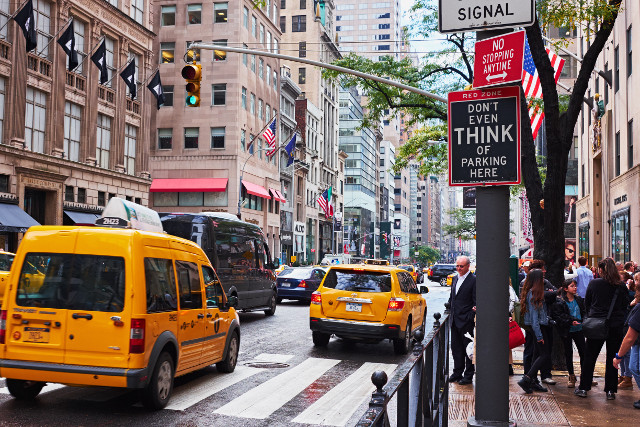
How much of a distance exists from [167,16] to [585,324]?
54301mm

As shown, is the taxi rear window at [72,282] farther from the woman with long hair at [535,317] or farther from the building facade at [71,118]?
the building facade at [71,118]

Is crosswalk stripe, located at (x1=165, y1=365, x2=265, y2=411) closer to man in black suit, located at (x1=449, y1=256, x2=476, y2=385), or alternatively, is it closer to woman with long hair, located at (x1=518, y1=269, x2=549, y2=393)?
man in black suit, located at (x1=449, y1=256, x2=476, y2=385)

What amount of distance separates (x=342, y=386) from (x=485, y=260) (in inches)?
247

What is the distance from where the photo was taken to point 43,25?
33.4 meters

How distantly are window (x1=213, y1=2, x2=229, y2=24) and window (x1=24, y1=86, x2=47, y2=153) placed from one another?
25.4 m

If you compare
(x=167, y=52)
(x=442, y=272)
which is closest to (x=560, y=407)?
(x=442, y=272)

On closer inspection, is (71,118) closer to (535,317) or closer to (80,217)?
(80,217)

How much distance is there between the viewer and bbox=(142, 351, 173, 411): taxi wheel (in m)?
8.43

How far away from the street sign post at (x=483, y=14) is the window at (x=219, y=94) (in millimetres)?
51887

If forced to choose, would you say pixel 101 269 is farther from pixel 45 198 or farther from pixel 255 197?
pixel 255 197

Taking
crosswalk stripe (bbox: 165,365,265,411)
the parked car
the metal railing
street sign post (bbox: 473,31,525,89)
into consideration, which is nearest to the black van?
crosswalk stripe (bbox: 165,365,265,411)

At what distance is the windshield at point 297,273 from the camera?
1118 inches

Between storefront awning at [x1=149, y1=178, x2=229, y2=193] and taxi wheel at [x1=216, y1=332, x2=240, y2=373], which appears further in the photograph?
storefront awning at [x1=149, y1=178, x2=229, y2=193]

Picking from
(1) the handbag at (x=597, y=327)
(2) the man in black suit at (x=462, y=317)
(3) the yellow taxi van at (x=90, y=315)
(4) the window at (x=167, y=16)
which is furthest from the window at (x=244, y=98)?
(1) the handbag at (x=597, y=327)
